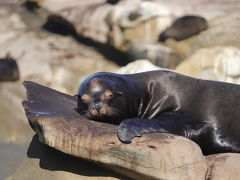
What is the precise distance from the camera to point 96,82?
5617 mm

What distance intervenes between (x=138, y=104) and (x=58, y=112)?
0.95m

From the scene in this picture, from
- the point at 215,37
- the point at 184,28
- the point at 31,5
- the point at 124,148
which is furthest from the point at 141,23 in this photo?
the point at 124,148

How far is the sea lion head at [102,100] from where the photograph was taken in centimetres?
536

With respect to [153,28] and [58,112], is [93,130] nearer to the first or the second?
[58,112]

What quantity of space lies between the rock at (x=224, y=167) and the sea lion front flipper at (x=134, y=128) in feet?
1.77

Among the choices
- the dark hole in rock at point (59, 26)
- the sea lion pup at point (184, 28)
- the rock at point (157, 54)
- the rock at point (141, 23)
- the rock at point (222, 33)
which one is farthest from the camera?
the dark hole in rock at point (59, 26)

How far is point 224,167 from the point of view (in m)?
4.60

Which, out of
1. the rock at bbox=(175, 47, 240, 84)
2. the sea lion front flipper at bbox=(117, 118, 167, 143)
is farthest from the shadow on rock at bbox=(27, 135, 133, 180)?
the rock at bbox=(175, 47, 240, 84)

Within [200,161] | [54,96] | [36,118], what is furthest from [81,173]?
[54,96]

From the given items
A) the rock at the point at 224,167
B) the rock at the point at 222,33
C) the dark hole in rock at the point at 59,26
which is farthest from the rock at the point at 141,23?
the rock at the point at 224,167

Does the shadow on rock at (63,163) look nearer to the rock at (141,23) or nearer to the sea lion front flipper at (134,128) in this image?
the sea lion front flipper at (134,128)

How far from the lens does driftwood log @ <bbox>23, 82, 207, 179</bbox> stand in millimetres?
4355

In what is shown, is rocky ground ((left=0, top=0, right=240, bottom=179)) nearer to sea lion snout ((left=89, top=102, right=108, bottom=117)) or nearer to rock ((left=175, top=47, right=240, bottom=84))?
rock ((left=175, top=47, right=240, bottom=84))

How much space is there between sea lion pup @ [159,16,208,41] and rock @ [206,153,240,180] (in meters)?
9.81
